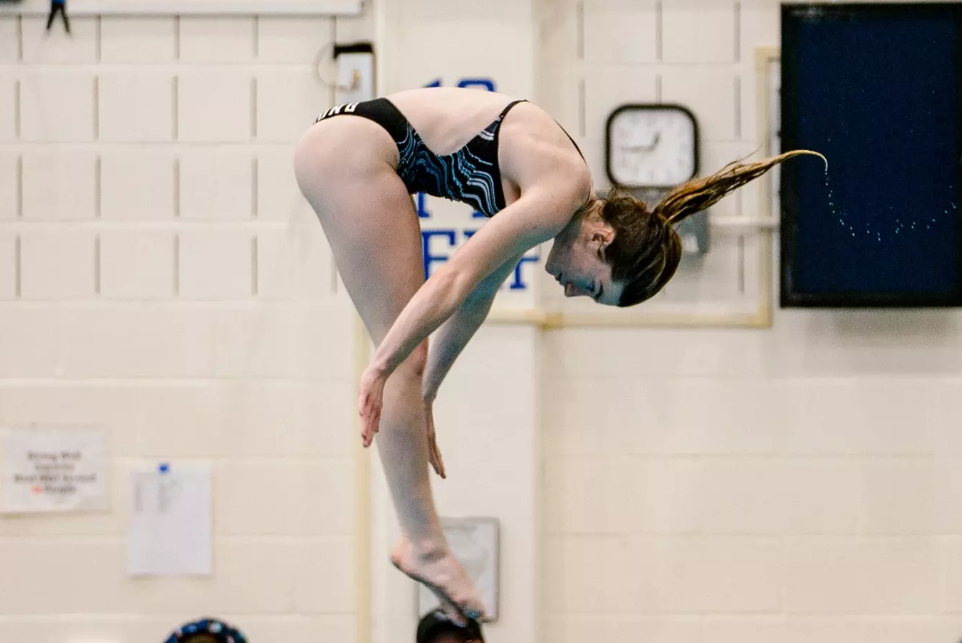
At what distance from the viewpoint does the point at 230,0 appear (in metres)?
3.16

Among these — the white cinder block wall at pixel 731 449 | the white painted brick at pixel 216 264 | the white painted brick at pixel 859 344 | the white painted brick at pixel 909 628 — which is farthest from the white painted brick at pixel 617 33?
the white painted brick at pixel 909 628

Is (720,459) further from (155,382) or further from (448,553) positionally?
(155,382)

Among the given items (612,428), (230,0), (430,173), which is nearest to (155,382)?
(230,0)

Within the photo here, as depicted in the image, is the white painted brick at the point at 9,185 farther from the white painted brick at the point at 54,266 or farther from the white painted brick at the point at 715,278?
the white painted brick at the point at 715,278

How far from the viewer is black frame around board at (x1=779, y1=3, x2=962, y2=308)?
294cm

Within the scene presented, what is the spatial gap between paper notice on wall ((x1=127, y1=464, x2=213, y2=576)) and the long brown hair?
1634 millimetres

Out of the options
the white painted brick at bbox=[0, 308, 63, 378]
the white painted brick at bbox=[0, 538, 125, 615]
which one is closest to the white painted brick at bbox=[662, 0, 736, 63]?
the white painted brick at bbox=[0, 308, 63, 378]

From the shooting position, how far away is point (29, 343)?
3.20 metres

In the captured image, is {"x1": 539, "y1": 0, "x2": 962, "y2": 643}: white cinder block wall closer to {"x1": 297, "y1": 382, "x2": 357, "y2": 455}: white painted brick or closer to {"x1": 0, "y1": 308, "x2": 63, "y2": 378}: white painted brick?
{"x1": 297, "y1": 382, "x2": 357, "y2": 455}: white painted brick

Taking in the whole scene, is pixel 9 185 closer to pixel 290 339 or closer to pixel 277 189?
pixel 277 189

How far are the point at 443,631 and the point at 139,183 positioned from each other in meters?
1.56

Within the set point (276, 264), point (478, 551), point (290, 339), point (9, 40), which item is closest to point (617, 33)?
point (276, 264)

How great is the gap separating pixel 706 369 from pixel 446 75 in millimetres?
1108

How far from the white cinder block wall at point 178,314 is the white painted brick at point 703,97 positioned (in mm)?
968
